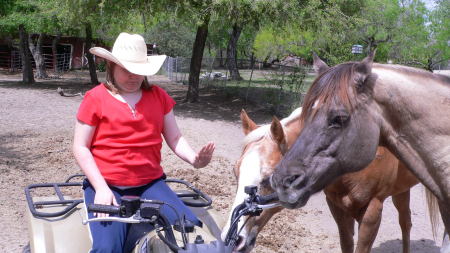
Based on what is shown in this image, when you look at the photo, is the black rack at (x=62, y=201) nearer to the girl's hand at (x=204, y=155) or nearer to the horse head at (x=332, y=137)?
the girl's hand at (x=204, y=155)

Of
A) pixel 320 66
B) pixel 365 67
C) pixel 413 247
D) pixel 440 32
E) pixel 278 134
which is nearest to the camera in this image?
pixel 365 67

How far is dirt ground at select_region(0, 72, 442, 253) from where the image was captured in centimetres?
480

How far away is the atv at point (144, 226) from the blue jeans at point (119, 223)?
0.22 ft

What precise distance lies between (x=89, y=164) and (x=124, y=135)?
27 centimetres

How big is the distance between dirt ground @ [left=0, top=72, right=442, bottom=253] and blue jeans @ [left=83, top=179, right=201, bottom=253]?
212 cm

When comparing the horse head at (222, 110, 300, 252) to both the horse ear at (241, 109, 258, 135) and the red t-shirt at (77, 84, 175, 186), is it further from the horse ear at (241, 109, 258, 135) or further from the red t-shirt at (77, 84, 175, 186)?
the red t-shirt at (77, 84, 175, 186)

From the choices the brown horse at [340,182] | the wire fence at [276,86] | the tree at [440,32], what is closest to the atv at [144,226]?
the brown horse at [340,182]

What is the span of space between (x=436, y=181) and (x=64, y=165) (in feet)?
18.9

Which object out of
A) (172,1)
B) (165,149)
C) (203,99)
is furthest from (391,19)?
(165,149)

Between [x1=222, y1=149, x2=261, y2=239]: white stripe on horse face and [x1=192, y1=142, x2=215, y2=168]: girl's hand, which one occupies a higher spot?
[x1=192, y1=142, x2=215, y2=168]: girl's hand

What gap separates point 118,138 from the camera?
2555 mm

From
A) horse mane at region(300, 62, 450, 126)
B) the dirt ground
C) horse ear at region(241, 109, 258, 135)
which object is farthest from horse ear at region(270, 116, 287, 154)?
the dirt ground

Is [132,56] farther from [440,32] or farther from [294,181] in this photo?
[440,32]

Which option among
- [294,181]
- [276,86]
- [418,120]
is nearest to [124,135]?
[294,181]
